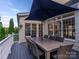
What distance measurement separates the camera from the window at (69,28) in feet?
24.6

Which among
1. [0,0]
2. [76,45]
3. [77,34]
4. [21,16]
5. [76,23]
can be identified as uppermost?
[0,0]

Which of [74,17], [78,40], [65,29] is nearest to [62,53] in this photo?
[78,40]

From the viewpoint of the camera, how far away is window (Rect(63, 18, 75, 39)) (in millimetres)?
7486

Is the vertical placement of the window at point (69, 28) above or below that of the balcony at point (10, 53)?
above

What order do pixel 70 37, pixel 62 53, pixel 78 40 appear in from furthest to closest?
pixel 70 37 < pixel 78 40 < pixel 62 53

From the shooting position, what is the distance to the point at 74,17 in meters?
7.21

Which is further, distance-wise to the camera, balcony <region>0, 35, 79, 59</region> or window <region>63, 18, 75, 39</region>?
window <region>63, 18, 75, 39</region>

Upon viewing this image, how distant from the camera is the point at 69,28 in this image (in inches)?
315

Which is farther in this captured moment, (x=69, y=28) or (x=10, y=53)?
(x=69, y=28)

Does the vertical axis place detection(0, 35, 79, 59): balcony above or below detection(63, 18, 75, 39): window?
below

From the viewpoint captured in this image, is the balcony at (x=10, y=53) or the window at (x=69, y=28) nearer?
the balcony at (x=10, y=53)

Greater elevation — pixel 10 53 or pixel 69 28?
pixel 69 28

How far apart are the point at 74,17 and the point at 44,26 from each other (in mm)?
6688

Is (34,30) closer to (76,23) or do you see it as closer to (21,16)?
(21,16)
